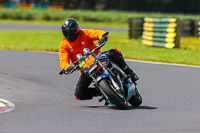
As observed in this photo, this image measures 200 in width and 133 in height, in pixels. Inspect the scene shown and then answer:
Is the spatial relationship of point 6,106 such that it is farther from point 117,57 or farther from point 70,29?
point 117,57

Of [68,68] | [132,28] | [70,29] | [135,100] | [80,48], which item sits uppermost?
[70,29]

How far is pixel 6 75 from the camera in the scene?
12.7 meters

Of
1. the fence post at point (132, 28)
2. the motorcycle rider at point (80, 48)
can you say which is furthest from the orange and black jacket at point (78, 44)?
the fence post at point (132, 28)

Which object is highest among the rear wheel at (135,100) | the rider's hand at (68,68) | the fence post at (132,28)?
the rider's hand at (68,68)

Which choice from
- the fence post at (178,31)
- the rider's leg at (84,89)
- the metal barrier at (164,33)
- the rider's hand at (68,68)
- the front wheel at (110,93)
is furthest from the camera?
the metal barrier at (164,33)

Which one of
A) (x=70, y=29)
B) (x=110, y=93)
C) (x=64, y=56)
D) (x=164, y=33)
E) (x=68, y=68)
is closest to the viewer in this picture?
(x=110, y=93)

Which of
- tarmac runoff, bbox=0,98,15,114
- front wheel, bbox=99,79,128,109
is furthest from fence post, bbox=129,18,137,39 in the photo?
front wheel, bbox=99,79,128,109

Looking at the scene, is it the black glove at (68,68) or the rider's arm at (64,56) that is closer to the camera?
the black glove at (68,68)

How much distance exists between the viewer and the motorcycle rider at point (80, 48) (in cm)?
877

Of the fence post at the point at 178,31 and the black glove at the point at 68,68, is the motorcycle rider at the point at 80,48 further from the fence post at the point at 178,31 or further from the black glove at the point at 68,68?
the fence post at the point at 178,31

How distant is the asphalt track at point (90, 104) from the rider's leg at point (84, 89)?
225 millimetres

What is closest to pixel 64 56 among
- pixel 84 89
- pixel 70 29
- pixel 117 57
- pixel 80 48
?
pixel 80 48

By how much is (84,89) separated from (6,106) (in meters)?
1.40

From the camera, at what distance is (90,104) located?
959cm
